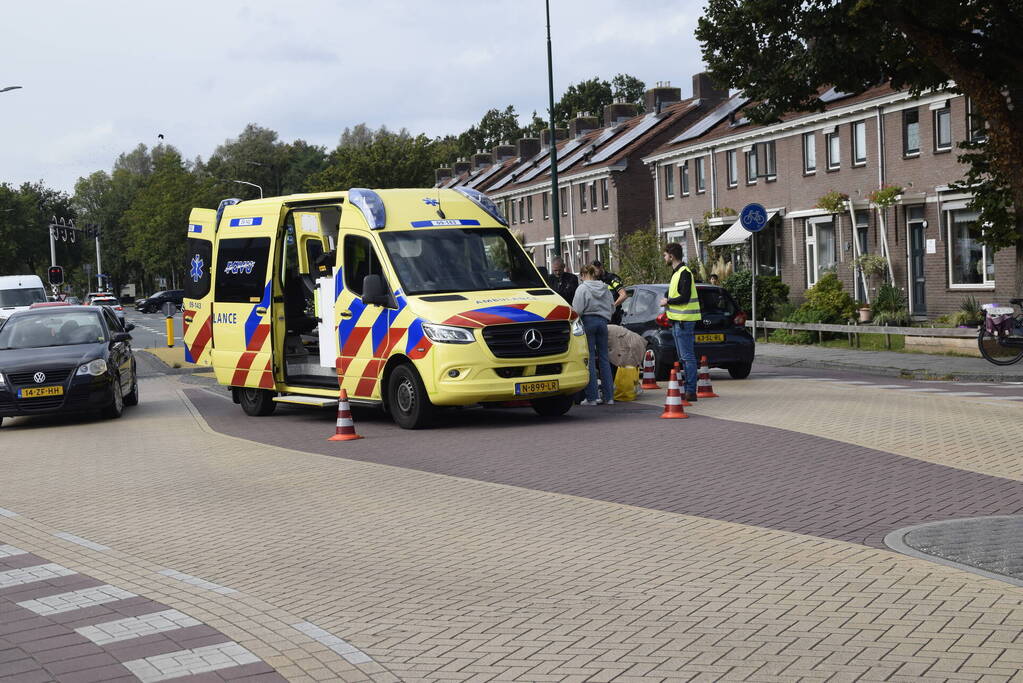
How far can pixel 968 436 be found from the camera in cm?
1237

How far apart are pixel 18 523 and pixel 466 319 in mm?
5575

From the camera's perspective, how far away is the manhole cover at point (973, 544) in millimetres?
6781

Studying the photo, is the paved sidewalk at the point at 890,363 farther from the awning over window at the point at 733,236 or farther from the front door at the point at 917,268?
the awning over window at the point at 733,236

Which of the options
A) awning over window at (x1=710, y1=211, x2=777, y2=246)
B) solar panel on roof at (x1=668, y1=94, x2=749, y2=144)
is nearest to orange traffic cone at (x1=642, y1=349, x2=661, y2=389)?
awning over window at (x1=710, y1=211, x2=777, y2=246)

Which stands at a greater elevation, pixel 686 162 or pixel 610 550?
pixel 686 162

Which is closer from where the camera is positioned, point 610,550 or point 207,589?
point 207,589

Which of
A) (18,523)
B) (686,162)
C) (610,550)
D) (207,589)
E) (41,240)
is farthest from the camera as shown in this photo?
(41,240)

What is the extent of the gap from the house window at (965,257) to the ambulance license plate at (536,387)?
20319 millimetres

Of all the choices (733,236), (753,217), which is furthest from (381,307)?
(733,236)

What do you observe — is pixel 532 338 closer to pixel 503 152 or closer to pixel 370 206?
pixel 370 206

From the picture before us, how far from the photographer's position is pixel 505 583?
22.4ft

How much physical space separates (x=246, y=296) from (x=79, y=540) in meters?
A: 8.67

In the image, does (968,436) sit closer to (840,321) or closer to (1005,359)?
(1005,359)

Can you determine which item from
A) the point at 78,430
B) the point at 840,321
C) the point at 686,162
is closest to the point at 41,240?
the point at 686,162
